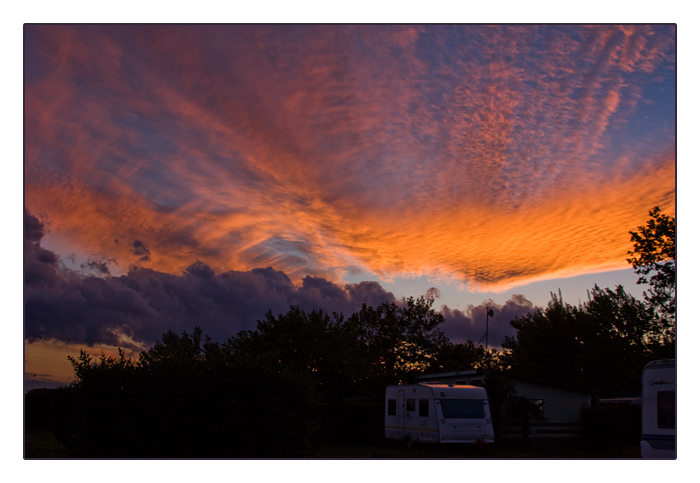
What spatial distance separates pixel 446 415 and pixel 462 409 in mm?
694

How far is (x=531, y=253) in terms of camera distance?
1988 cm

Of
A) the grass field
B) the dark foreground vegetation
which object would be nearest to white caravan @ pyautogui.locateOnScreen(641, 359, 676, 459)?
the grass field

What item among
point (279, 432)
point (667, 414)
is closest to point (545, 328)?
point (667, 414)

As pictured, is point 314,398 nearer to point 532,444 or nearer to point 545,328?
point 532,444

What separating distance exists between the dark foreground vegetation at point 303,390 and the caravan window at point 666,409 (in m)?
5.89

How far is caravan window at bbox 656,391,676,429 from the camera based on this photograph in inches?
525

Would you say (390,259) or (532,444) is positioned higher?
(390,259)

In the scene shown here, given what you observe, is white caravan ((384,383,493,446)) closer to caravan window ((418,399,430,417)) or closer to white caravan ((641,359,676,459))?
caravan window ((418,399,430,417))

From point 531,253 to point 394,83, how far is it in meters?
8.19

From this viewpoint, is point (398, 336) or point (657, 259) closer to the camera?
point (657, 259)

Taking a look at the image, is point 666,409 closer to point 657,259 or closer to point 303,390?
point 303,390

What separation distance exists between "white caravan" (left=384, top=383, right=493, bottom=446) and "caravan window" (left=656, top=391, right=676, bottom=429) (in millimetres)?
6832

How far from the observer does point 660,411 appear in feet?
44.6

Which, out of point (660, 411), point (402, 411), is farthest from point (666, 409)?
point (402, 411)
